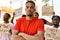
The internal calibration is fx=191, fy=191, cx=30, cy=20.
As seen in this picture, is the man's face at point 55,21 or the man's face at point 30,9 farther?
the man's face at point 55,21

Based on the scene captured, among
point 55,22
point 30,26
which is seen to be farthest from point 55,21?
point 30,26

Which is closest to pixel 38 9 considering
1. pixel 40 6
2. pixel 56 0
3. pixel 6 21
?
pixel 40 6

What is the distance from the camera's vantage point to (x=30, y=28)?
2.70m

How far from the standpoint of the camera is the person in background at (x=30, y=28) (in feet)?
8.73

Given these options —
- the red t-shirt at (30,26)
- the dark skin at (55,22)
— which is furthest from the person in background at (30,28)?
the dark skin at (55,22)

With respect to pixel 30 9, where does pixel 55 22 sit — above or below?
below

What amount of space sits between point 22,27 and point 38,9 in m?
1.81

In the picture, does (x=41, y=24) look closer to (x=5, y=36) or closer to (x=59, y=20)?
(x=59, y=20)

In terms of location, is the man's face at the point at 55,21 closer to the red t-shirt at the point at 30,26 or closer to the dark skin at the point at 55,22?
the dark skin at the point at 55,22

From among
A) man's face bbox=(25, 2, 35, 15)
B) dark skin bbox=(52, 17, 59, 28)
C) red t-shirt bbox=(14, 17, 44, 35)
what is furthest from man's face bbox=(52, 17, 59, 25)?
man's face bbox=(25, 2, 35, 15)

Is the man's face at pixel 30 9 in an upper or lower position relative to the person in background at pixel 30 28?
upper

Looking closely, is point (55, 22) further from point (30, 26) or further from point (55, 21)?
point (30, 26)

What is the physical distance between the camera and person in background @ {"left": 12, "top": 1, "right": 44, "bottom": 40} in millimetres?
2662

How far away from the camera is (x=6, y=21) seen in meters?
3.47
